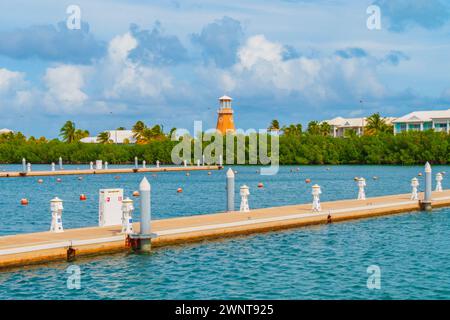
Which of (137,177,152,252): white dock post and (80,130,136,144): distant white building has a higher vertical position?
(80,130,136,144): distant white building

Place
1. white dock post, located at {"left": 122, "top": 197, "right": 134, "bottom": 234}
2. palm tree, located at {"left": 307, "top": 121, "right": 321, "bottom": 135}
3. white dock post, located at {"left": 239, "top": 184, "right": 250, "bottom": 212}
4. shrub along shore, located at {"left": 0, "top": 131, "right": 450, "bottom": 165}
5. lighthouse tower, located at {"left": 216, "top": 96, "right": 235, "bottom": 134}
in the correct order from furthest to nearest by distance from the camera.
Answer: palm tree, located at {"left": 307, "top": 121, "right": 321, "bottom": 135}
lighthouse tower, located at {"left": 216, "top": 96, "right": 235, "bottom": 134}
shrub along shore, located at {"left": 0, "top": 131, "right": 450, "bottom": 165}
white dock post, located at {"left": 239, "top": 184, "right": 250, "bottom": 212}
white dock post, located at {"left": 122, "top": 197, "right": 134, "bottom": 234}

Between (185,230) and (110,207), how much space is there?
275 centimetres

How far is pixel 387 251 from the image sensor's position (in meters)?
23.6

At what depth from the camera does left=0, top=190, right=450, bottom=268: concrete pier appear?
20.5 metres

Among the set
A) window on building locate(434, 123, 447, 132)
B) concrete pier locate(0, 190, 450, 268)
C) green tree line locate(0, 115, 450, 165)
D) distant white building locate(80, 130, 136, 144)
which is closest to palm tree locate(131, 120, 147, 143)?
distant white building locate(80, 130, 136, 144)

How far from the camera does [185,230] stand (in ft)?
80.6

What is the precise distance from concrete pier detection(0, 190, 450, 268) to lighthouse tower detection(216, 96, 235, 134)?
94.0 meters

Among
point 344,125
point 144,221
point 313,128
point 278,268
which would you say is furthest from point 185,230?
point 344,125

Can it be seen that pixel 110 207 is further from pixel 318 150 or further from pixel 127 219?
pixel 318 150

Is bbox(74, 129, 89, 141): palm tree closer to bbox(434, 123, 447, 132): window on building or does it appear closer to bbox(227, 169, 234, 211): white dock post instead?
bbox(434, 123, 447, 132): window on building

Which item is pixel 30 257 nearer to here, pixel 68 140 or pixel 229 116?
pixel 229 116

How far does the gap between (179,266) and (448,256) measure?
859 cm

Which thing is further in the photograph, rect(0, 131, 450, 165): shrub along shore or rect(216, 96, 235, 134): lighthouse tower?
rect(216, 96, 235, 134): lighthouse tower

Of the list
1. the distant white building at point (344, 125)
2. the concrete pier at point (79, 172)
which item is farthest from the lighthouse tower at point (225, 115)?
the distant white building at point (344, 125)
